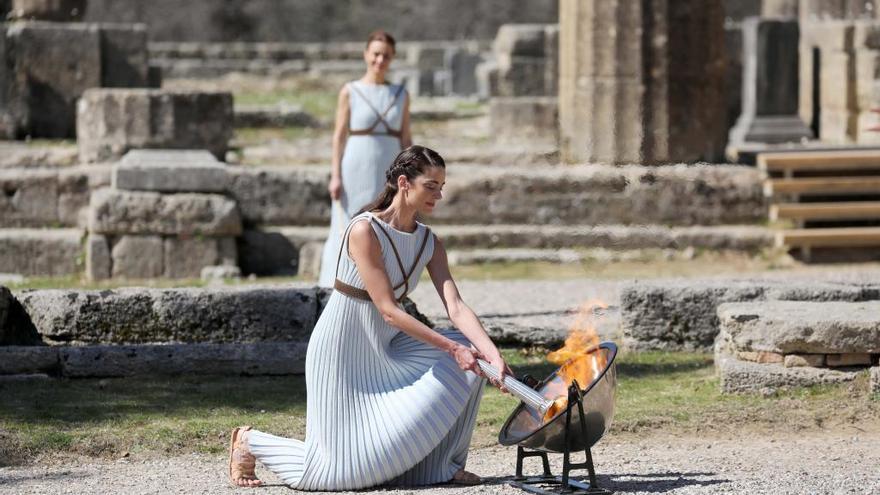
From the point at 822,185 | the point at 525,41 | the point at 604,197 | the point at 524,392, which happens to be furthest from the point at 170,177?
the point at 525,41

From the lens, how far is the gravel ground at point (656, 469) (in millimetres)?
5590

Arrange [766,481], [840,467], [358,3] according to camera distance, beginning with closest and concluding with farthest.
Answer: [766,481] < [840,467] < [358,3]

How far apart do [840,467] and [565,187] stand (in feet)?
22.0

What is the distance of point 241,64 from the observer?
2739cm

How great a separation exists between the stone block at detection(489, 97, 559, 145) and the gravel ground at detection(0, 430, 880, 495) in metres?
11.2

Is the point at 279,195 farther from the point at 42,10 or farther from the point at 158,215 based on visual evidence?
the point at 42,10

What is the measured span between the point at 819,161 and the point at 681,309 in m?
4.44

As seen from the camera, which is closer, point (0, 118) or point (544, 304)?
point (544, 304)

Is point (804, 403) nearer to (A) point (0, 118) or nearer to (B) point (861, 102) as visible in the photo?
(A) point (0, 118)

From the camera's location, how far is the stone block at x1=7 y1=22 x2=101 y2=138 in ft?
49.2

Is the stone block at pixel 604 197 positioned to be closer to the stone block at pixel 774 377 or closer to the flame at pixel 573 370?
the stone block at pixel 774 377

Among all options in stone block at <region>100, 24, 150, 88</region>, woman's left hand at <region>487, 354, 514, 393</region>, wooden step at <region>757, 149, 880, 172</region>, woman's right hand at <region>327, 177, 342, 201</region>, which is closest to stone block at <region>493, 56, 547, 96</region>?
stone block at <region>100, 24, 150, 88</region>

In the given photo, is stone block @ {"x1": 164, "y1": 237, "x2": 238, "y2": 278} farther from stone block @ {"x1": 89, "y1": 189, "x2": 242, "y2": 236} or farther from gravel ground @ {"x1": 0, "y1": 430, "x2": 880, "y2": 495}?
gravel ground @ {"x1": 0, "y1": 430, "x2": 880, "y2": 495}

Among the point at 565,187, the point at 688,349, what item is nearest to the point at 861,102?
the point at 565,187
